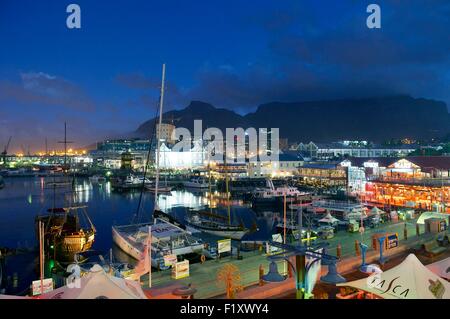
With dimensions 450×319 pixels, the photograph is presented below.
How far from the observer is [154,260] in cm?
1677

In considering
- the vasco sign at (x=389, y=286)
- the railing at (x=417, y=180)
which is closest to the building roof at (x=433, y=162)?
the railing at (x=417, y=180)

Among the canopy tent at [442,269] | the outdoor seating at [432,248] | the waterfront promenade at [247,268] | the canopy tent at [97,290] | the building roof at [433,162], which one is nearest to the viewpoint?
the canopy tent at [97,290]

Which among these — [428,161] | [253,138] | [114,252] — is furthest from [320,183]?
[253,138]

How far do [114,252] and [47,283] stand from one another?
41.3ft

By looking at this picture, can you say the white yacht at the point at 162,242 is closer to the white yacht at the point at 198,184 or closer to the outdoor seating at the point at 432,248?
the outdoor seating at the point at 432,248

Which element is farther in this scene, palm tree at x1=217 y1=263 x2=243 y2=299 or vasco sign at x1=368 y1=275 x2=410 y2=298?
palm tree at x1=217 y1=263 x2=243 y2=299

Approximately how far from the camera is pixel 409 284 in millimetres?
7418

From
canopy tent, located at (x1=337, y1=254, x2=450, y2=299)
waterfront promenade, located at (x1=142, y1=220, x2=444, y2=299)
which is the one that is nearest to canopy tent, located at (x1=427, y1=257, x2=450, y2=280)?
canopy tent, located at (x1=337, y1=254, x2=450, y2=299)

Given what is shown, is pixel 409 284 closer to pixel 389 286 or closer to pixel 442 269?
pixel 389 286

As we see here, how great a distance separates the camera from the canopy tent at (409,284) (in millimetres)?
7270

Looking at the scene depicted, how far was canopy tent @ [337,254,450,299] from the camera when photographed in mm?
7270

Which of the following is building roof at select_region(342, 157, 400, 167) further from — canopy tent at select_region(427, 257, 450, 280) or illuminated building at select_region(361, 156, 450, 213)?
canopy tent at select_region(427, 257, 450, 280)

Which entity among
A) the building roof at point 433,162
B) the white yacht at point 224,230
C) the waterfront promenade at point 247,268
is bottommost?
the white yacht at point 224,230

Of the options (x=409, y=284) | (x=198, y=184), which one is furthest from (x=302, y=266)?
(x=198, y=184)
